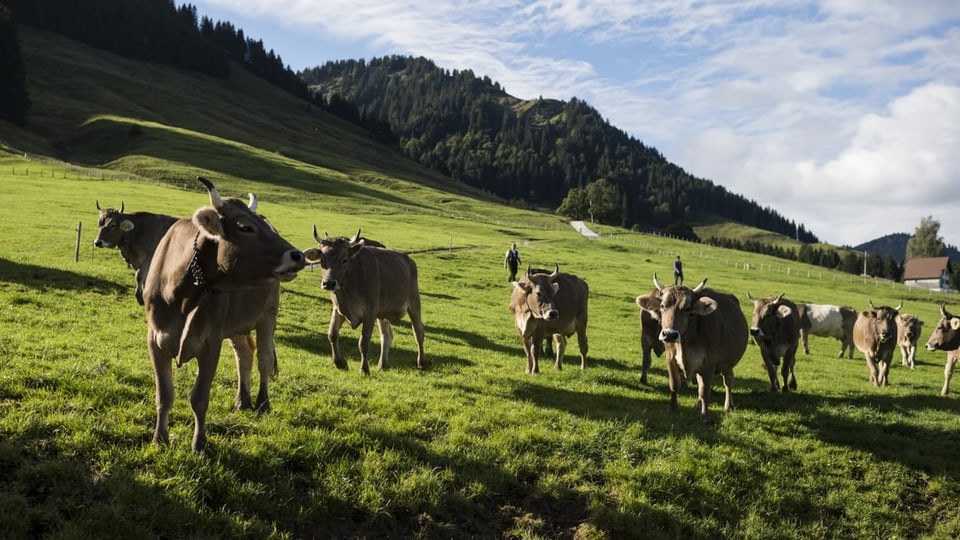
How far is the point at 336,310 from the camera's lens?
13.3 meters

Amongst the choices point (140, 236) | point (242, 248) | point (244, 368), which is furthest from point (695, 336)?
point (140, 236)

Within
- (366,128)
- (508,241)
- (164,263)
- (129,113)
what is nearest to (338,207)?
(508,241)

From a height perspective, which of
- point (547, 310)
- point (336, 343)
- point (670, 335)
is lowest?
point (336, 343)

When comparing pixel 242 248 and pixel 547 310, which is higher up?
pixel 242 248

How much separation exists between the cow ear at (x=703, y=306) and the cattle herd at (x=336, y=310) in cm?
2

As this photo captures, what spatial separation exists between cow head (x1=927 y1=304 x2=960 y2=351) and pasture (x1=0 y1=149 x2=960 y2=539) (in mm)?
1701

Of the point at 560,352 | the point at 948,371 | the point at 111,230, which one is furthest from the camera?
the point at 948,371

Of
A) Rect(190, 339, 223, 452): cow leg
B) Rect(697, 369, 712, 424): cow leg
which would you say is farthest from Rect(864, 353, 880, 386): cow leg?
Rect(190, 339, 223, 452): cow leg

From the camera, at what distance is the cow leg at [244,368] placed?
8.84 metres

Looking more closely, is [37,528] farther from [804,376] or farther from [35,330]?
[804,376]

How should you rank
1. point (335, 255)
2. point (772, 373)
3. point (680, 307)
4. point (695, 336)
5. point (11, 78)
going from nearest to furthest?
point (680, 307) < point (695, 336) < point (335, 255) < point (772, 373) < point (11, 78)

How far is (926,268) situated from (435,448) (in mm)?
154156

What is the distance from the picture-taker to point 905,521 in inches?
361

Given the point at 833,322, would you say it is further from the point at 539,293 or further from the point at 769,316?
the point at 539,293
